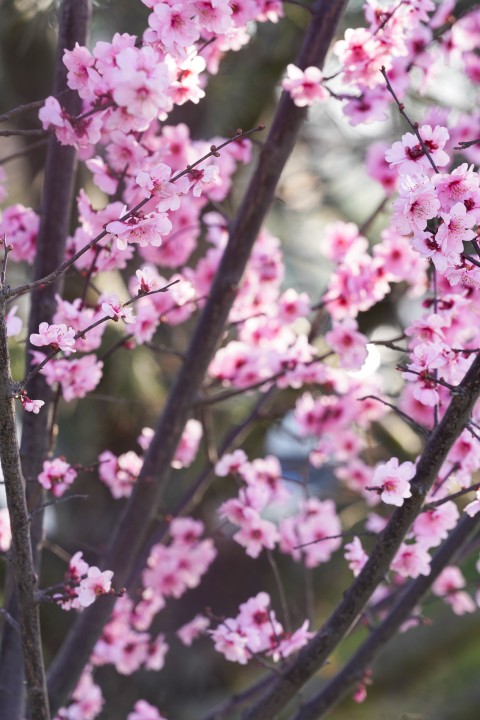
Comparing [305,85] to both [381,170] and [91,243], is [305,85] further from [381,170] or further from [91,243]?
[91,243]

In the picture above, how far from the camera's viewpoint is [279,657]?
197 centimetres

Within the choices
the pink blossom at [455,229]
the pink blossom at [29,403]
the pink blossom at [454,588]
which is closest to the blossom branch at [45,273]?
the pink blossom at [29,403]

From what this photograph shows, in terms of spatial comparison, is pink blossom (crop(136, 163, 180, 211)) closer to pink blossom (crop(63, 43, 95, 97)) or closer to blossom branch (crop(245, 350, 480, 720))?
pink blossom (crop(63, 43, 95, 97))

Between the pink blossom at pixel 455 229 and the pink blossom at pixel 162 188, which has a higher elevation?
the pink blossom at pixel 162 188

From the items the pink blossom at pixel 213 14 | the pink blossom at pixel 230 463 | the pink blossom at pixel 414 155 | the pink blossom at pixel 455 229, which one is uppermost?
the pink blossom at pixel 213 14

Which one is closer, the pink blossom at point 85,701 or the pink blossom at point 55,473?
the pink blossom at point 55,473

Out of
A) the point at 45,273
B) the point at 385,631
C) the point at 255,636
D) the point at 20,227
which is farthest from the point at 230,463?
the point at 20,227

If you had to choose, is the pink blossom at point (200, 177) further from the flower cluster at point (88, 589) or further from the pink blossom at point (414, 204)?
the flower cluster at point (88, 589)

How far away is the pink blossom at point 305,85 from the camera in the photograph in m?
1.99

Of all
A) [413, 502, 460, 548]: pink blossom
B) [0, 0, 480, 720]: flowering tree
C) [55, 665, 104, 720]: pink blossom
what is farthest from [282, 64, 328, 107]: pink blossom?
[55, 665, 104, 720]: pink blossom

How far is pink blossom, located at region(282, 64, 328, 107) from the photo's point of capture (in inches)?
78.5

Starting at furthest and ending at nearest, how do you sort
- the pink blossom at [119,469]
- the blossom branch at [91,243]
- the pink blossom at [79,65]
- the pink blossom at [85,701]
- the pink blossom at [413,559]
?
1. the pink blossom at [85,701]
2. the pink blossom at [119,469]
3. the pink blossom at [413,559]
4. the pink blossom at [79,65]
5. the blossom branch at [91,243]

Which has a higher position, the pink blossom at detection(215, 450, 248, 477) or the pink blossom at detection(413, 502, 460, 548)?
the pink blossom at detection(215, 450, 248, 477)

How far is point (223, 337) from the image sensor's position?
2.29 meters
